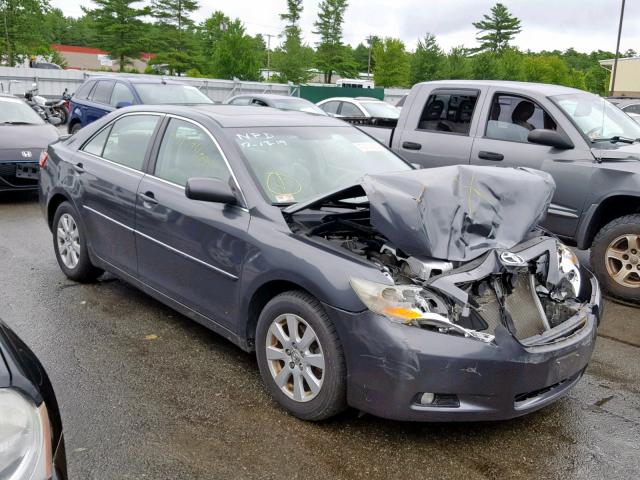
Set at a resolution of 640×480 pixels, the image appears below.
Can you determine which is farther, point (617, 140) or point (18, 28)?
point (18, 28)

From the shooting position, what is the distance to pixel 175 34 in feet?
198

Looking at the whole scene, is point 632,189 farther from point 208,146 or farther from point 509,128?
point 208,146

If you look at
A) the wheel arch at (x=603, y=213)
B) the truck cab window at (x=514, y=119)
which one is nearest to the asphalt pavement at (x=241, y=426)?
the wheel arch at (x=603, y=213)

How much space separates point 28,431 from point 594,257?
5.33 meters

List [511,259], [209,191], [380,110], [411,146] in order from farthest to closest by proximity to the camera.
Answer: [380,110]
[411,146]
[209,191]
[511,259]

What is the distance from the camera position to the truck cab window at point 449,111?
7.16m

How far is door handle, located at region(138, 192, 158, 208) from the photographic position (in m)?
4.56

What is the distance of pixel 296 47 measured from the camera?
4975 centimetres

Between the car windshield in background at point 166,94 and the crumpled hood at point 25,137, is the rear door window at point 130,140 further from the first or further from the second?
the car windshield in background at point 166,94

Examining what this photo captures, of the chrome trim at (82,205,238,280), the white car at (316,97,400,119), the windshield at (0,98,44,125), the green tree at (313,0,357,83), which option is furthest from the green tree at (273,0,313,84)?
the chrome trim at (82,205,238,280)

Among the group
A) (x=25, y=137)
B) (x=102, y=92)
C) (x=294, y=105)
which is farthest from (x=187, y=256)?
(x=294, y=105)

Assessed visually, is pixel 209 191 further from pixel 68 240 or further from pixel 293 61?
pixel 293 61

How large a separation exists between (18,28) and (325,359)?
149 ft

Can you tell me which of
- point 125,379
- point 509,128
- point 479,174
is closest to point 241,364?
point 125,379
